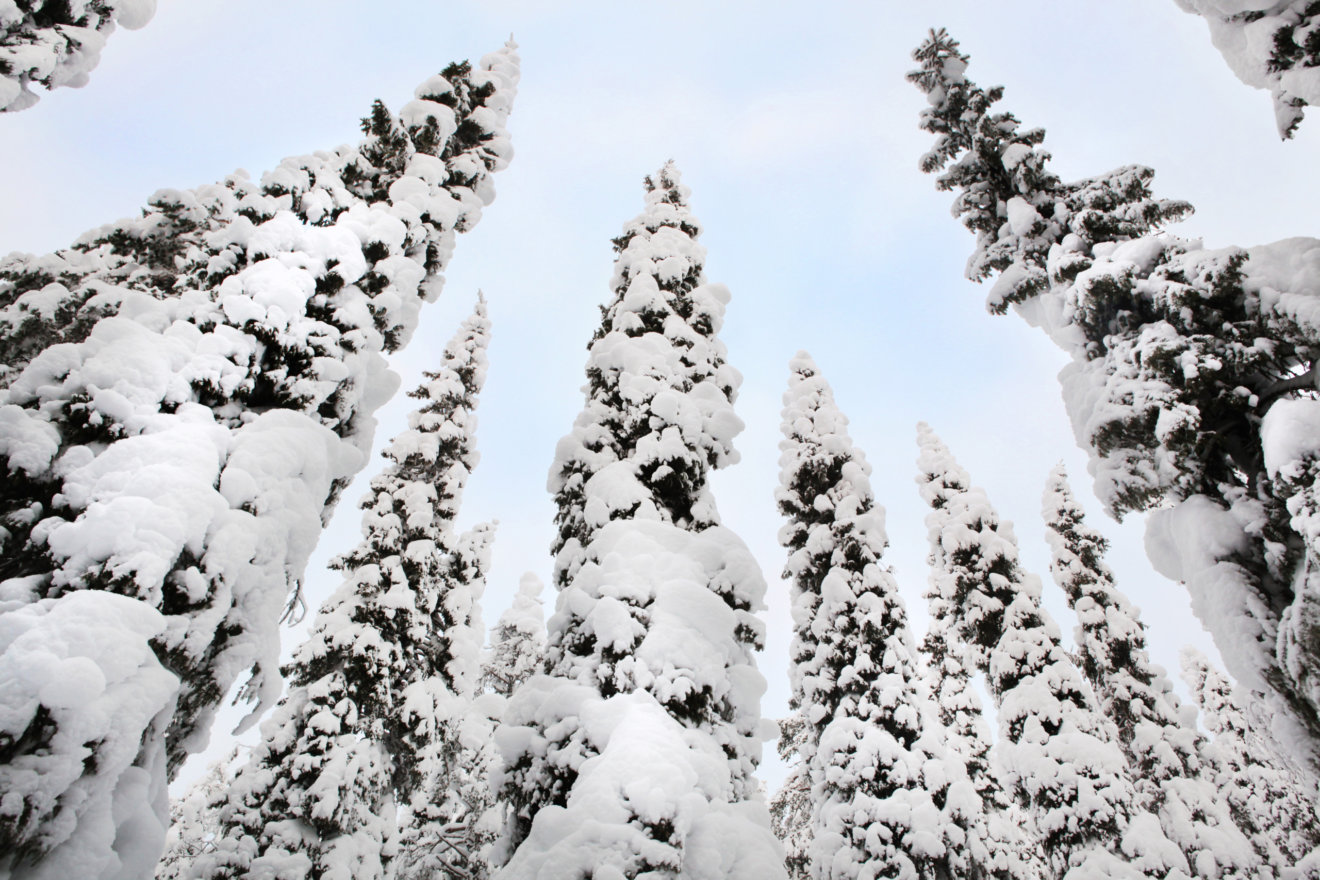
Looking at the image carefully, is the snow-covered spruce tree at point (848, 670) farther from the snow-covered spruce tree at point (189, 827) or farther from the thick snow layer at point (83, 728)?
the snow-covered spruce tree at point (189, 827)

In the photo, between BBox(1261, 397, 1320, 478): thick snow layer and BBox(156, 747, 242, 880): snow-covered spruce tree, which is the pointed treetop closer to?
BBox(1261, 397, 1320, 478): thick snow layer

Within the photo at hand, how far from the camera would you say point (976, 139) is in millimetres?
9656

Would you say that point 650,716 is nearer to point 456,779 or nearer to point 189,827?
point 456,779

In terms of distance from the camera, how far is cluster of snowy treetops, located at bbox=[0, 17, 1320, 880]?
422 centimetres

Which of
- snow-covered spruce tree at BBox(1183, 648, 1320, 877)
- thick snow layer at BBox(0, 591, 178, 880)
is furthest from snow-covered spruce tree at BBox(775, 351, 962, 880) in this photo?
snow-covered spruce tree at BBox(1183, 648, 1320, 877)

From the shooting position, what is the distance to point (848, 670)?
34.6 ft

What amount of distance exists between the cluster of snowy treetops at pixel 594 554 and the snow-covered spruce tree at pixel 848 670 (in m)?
0.06

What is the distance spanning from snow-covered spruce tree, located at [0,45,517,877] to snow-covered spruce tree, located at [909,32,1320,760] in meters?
8.10

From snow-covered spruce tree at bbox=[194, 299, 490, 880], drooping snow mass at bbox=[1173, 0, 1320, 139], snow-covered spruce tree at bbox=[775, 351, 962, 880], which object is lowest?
snow-covered spruce tree at bbox=[194, 299, 490, 880]

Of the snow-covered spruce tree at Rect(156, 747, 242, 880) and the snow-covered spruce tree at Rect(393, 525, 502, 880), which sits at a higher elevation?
the snow-covered spruce tree at Rect(393, 525, 502, 880)

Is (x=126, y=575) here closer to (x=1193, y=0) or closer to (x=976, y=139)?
(x=1193, y=0)

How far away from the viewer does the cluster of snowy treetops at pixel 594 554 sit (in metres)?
4.22

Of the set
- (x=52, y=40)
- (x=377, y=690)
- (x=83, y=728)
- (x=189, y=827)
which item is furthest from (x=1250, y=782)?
(x=189, y=827)

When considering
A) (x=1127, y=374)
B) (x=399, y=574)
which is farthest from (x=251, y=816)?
(x=1127, y=374)
